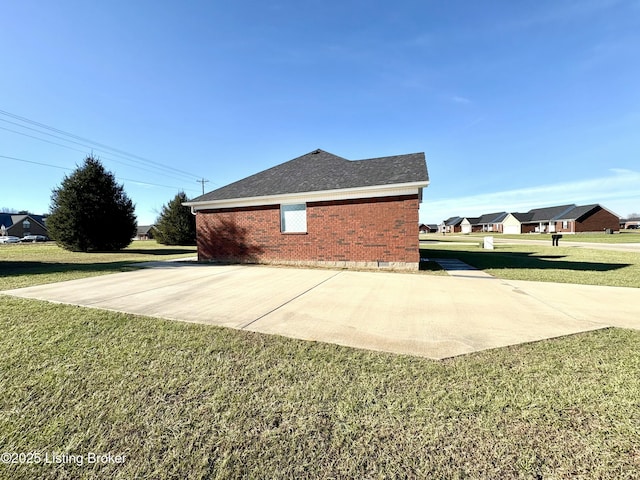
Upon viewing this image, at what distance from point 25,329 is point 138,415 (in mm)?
3155

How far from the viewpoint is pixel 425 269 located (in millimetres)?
9406

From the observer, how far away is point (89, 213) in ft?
59.8

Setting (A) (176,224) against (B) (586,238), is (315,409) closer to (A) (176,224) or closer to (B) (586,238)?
(A) (176,224)

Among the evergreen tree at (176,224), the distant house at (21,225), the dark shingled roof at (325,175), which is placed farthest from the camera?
the distant house at (21,225)

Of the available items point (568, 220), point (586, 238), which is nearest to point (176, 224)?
point (586, 238)

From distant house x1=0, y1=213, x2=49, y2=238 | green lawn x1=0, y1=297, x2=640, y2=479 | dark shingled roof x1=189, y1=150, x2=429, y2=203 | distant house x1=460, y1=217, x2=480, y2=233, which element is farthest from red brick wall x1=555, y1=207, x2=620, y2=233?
distant house x1=0, y1=213, x2=49, y2=238

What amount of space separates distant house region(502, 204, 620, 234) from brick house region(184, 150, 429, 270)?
2200 inches

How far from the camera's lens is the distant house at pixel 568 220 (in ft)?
152

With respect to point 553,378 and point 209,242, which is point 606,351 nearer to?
point 553,378

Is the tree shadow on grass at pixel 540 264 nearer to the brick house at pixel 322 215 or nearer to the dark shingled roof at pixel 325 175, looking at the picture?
the brick house at pixel 322 215

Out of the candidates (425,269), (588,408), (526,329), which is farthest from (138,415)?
(425,269)

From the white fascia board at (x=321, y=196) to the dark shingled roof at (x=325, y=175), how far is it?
0.55ft

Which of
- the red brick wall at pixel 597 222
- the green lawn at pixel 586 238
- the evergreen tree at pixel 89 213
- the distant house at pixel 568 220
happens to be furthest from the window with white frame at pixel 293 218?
the red brick wall at pixel 597 222

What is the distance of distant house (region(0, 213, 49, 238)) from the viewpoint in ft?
183
